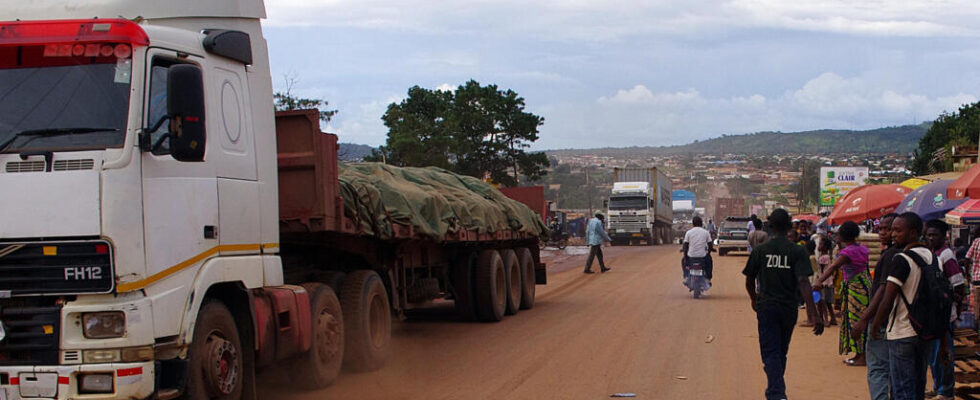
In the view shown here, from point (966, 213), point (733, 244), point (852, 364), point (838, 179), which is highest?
point (838, 179)

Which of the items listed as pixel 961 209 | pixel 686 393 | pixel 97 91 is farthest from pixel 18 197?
pixel 961 209

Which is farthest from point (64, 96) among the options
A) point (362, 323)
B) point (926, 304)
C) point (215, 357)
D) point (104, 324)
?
point (926, 304)

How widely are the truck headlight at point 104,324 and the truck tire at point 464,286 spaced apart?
909 cm

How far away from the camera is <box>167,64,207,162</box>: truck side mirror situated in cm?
577

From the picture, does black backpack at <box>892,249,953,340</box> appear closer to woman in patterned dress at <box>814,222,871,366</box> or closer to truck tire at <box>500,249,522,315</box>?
woman in patterned dress at <box>814,222,871,366</box>

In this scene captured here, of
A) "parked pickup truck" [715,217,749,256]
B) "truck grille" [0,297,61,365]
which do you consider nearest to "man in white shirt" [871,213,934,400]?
"truck grille" [0,297,61,365]

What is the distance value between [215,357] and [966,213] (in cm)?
1068

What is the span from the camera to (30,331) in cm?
563

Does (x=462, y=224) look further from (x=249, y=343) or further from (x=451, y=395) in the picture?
(x=249, y=343)

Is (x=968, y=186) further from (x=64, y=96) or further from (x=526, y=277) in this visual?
(x=64, y=96)

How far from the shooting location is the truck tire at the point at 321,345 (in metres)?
8.35

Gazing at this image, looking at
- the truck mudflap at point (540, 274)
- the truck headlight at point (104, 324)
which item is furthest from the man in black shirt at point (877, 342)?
the truck mudflap at point (540, 274)

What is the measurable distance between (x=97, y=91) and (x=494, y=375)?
5.23 meters

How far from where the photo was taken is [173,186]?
20.2 ft
